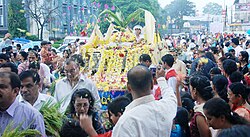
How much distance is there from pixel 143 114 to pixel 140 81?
0.92 ft

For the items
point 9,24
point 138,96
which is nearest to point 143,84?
point 138,96

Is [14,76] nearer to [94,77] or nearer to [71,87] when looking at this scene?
[71,87]

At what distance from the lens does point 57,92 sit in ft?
20.1

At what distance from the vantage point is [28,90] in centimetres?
480

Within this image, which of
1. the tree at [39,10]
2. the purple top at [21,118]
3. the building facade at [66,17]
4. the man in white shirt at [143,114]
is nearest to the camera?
the man in white shirt at [143,114]

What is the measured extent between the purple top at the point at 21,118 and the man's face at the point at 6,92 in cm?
6

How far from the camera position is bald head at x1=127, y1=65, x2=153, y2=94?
345cm

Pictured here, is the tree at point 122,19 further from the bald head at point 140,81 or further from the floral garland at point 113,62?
the bald head at point 140,81

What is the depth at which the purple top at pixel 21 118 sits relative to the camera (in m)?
3.67

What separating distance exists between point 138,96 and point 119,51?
6.83 meters

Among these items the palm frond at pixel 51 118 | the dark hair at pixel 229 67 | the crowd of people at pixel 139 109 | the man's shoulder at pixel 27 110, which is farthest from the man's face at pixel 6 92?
the dark hair at pixel 229 67

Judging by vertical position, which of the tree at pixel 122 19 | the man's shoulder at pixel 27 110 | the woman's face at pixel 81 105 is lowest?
the woman's face at pixel 81 105

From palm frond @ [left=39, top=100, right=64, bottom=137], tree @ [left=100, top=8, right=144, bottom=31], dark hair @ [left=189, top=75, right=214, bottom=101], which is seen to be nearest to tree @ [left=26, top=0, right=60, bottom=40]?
tree @ [left=100, top=8, right=144, bottom=31]

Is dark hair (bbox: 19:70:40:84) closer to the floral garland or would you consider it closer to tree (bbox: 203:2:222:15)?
the floral garland
